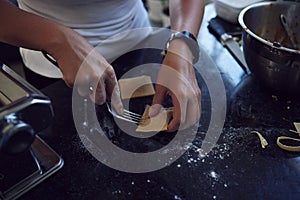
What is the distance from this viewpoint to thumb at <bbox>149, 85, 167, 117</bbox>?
65 cm

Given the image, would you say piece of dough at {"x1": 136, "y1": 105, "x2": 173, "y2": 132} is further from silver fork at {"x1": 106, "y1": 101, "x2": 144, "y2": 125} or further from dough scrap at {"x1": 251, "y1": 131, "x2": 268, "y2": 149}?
dough scrap at {"x1": 251, "y1": 131, "x2": 268, "y2": 149}

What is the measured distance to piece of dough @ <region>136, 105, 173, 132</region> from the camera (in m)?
0.63

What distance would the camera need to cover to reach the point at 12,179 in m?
0.54

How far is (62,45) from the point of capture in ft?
1.92

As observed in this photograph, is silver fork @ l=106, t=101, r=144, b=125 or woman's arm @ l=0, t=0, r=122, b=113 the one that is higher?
woman's arm @ l=0, t=0, r=122, b=113

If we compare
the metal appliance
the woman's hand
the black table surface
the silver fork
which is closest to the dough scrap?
the black table surface

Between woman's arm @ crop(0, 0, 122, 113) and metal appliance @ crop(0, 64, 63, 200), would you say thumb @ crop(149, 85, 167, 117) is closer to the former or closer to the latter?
woman's arm @ crop(0, 0, 122, 113)

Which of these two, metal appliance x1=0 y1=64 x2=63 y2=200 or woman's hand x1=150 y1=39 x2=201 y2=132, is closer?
metal appliance x1=0 y1=64 x2=63 y2=200

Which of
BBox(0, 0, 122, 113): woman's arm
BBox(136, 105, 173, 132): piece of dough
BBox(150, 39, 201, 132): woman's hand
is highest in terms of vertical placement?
BBox(0, 0, 122, 113): woman's arm

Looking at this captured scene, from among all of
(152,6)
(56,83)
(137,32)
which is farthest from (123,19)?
(152,6)

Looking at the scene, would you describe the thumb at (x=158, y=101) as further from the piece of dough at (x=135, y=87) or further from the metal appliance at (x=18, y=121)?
the metal appliance at (x=18, y=121)

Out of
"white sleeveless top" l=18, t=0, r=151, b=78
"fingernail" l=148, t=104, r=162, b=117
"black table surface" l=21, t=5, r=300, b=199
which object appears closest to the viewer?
"black table surface" l=21, t=5, r=300, b=199

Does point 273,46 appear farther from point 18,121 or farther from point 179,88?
point 18,121

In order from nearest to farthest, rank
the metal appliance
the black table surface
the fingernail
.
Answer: the metal appliance < the black table surface < the fingernail
